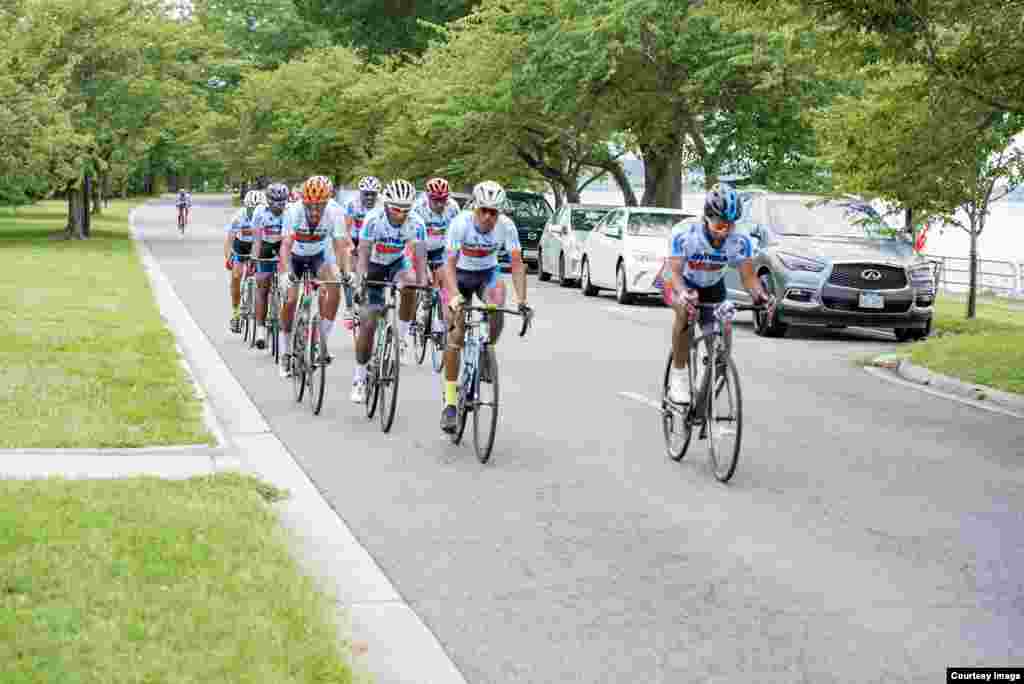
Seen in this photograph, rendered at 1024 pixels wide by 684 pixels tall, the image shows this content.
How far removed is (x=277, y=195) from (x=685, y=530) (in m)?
8.43

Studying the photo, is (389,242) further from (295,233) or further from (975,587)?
(975,587)

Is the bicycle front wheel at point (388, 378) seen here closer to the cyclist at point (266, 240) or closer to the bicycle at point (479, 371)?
the bicycle at point (479, 371)

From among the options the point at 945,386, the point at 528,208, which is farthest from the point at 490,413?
the point at 528,208

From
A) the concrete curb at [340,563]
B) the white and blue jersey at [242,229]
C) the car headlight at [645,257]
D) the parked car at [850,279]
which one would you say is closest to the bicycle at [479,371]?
the concrete curb at [340,563]

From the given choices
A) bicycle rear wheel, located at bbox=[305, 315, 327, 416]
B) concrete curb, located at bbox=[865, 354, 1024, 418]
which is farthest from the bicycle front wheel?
→ concrete curb, located at bbox=[865, 354, 1024, 418]

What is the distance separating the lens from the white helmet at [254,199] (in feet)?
55.4

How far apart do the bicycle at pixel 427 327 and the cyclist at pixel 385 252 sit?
1276 millimetres

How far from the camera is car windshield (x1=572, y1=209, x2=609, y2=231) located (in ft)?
105

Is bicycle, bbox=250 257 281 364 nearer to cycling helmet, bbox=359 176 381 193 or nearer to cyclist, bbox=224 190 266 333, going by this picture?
cycling helmet, bbox=359 176 381 193

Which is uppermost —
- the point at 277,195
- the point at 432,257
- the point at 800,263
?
the point at 277,195

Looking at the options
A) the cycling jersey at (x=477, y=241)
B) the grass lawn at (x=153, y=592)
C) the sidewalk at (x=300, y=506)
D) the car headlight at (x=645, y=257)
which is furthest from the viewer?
the car headlight at (x=645, y=257)

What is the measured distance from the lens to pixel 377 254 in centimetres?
1299

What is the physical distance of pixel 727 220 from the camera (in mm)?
9398

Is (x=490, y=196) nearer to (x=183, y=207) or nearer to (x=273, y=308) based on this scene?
(x=273, y=308)
